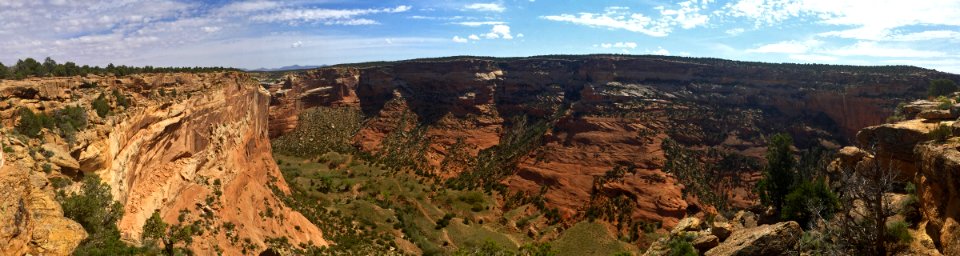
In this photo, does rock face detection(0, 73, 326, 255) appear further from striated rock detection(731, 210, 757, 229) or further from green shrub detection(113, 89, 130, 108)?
striated rock detection(731, 210, 757, 229)

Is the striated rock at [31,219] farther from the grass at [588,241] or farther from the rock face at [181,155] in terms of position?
the grass at [588,241]

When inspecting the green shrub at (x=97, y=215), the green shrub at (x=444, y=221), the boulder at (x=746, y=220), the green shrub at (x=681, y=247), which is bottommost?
the green shrub at (x=444, y=221)

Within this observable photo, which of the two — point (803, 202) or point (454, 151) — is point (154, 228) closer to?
point (803, 202)

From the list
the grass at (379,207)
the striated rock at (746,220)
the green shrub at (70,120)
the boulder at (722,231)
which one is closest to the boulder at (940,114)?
the boulder at (722,231)

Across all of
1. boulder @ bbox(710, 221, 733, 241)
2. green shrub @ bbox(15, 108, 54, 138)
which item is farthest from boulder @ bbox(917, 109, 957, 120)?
green shrub @ bbox(15, 108, 54, 138)

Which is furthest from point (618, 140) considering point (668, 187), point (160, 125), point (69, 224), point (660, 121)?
point (69, 224)

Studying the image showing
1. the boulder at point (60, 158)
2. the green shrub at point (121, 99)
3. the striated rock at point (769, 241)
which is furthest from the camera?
the green shrub at point (121, 99)

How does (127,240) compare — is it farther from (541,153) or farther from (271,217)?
(541,153)
